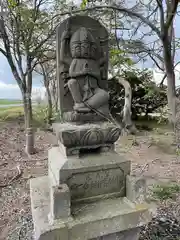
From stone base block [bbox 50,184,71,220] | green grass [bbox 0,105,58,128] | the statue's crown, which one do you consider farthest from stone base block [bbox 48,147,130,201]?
green grass [bbox 0,105,58,128]

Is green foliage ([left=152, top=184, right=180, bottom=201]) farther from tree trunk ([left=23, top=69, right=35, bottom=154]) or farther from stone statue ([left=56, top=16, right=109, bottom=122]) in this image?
tree trunk ([left=23, top=69, right=35, bottom=154])

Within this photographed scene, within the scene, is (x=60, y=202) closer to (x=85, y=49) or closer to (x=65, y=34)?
(x=85, y=49)

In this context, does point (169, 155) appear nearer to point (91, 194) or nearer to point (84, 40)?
point (91, 194)

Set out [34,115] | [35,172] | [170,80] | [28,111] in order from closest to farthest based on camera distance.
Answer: [35,172] < [170,80] < [28,111] < [34,115]

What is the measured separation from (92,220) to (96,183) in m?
0.29

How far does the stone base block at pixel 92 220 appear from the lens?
140cm

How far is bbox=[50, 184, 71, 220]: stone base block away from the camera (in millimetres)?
1422

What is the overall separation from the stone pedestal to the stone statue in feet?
0.62

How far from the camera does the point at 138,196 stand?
167 centimetres

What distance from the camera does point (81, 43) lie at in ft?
5.59

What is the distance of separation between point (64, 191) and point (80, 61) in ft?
3.41

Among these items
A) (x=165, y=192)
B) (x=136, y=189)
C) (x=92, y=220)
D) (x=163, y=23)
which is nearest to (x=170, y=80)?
(x=163, y=23)

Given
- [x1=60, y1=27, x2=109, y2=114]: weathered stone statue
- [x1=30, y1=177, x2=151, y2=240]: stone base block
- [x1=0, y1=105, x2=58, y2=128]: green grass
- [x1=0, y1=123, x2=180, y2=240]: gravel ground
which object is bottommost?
[x1=0, y1=123, x2=180, y2=240]: gravel ground

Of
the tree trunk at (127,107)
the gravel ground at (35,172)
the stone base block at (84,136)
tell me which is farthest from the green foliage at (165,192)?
the tree trunk at (127,107)
